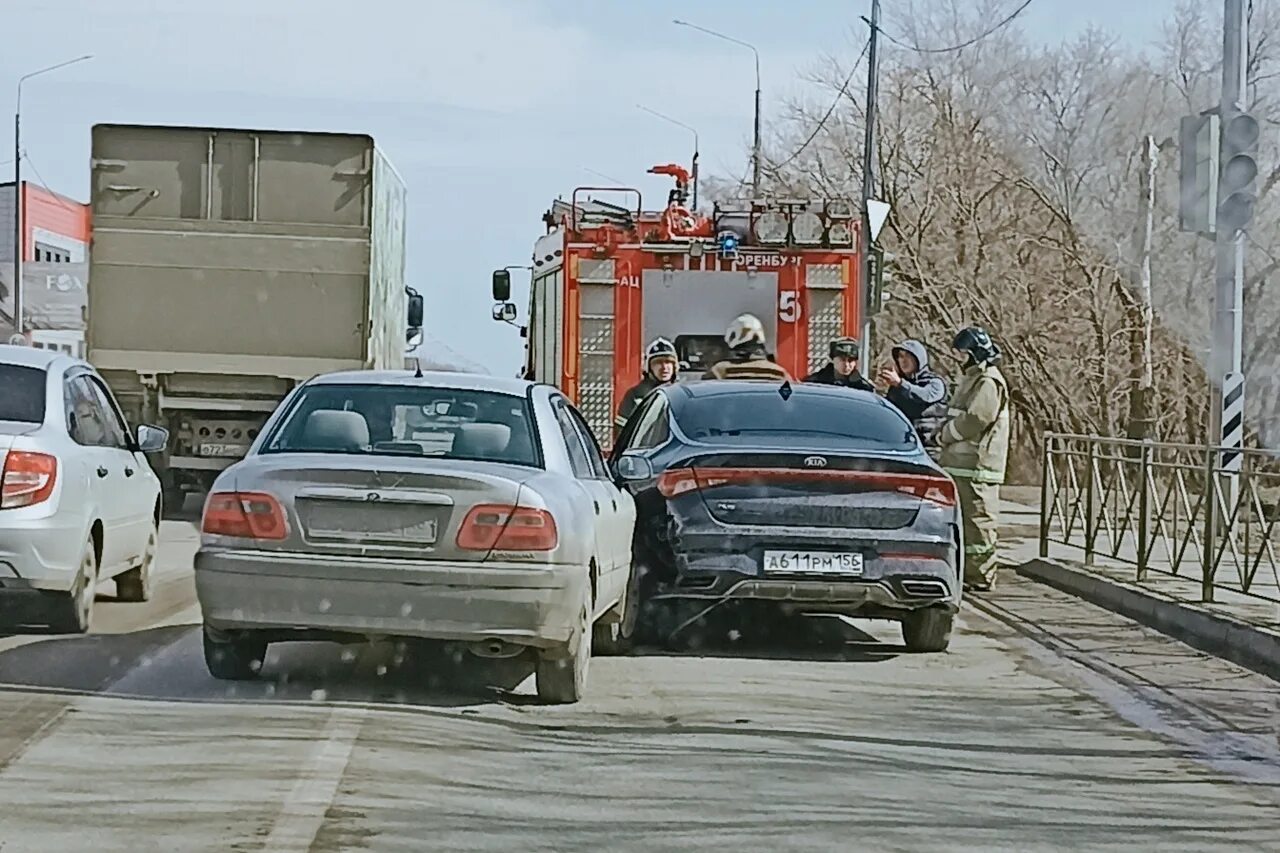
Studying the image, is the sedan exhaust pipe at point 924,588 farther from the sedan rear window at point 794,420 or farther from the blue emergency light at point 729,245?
the blue emergency light at point 729,245

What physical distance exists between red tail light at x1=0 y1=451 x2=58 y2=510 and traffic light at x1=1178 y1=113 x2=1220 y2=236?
28.7 ft

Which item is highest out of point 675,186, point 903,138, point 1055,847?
point 903,138

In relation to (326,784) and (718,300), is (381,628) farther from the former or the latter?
(718,300)

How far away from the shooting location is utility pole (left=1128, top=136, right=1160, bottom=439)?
25.6 metres

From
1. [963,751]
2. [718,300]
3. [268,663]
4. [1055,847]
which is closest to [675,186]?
[718,300]

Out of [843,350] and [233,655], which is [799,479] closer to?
[233,655]

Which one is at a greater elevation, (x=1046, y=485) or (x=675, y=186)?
(x=675, y=186)

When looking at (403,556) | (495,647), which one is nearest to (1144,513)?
(495,647)

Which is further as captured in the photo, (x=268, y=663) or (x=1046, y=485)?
(x=1046, y=485)

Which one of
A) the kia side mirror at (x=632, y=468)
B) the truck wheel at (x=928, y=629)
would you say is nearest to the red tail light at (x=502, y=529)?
the kia side mirror at (x=632, y=468)

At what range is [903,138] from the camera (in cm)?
3375

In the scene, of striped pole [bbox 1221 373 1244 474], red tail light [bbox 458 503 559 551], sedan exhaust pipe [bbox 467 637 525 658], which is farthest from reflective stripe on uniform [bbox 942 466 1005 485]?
red tail light [bbox 458 503 559 551]

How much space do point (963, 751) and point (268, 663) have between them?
138 inches

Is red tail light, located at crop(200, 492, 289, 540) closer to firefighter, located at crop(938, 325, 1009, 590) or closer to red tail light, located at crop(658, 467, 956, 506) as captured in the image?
red tail light, located at crop(658, 467, 956, 506)
